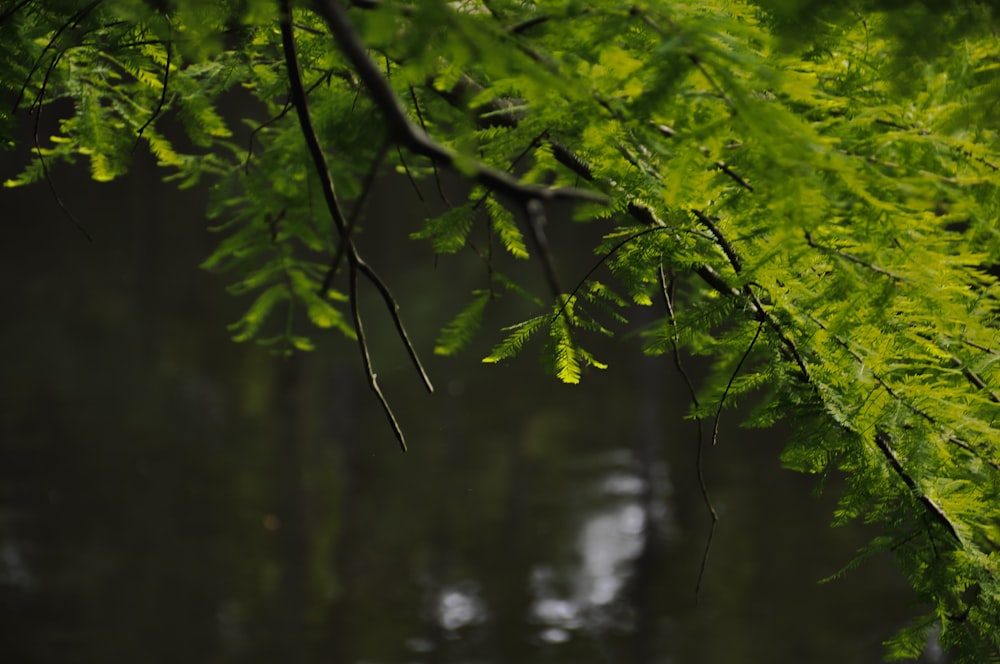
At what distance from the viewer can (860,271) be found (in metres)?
1.92

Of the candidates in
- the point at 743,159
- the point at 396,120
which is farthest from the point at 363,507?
the point at 396,120

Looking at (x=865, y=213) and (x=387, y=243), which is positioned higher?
(x=387, y=243)

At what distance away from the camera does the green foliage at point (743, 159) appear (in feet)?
4.85

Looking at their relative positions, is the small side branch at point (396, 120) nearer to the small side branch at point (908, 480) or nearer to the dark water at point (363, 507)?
the small side branch at point (908, 480)

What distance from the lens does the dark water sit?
19.5ft

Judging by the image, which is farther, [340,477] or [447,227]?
[340,477]

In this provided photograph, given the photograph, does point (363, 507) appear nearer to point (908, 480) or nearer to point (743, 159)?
point (908, 480)

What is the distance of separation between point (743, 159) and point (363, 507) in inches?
245

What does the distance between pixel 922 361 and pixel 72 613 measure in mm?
5403

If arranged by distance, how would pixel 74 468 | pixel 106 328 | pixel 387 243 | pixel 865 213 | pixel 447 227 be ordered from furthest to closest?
1. pixel 387 243
2. pixel 106 328
3. pixel 74 468
4. pixel 447 227
5. pixel 865 213

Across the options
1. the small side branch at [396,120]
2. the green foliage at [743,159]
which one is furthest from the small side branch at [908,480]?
the small side branch at [396,120]

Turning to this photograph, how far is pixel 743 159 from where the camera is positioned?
5.72 feet

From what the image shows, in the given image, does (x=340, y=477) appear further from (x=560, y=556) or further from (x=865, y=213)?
(x=865, y=213)

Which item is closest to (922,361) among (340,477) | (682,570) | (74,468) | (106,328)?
(682,570)
